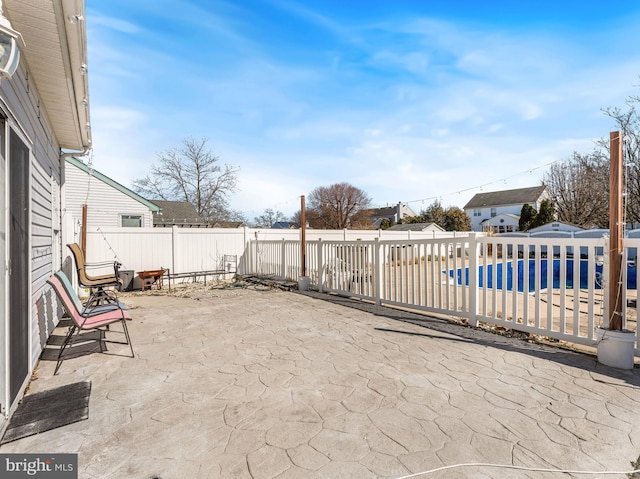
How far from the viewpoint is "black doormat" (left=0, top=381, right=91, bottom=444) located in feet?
6.51

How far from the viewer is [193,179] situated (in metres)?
24.6

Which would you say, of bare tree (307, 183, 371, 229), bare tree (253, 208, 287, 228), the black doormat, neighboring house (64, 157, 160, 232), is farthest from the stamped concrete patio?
bare tree (253, 208, 287, 228)

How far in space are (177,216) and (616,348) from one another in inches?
886

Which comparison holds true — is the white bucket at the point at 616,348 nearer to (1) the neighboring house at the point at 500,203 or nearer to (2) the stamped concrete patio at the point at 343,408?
(2) the stamped concrete patio at the point at 343,408

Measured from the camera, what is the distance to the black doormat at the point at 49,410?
1.98m

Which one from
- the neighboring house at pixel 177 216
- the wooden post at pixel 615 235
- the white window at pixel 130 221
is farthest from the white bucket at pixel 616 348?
the neighboring house at pixel 177 216

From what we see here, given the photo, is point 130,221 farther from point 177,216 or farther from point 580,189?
point 580,189

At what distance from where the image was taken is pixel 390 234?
15.5m

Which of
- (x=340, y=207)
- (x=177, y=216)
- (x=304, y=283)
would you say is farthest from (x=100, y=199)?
(x=340, y=207)

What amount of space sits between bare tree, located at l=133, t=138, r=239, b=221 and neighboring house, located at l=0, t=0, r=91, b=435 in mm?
21234

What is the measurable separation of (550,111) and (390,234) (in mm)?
7763

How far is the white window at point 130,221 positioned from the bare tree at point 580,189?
24.4 meters

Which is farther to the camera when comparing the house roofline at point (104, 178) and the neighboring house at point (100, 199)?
the neighboring house at point (100, 199)

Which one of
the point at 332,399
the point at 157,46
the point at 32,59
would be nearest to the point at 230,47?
the point at 157,46
